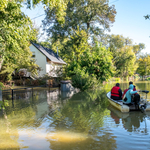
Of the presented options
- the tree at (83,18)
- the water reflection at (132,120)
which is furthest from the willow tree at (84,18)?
the water reflection at (132,120)

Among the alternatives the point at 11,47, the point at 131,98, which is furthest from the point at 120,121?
the point at 11,47

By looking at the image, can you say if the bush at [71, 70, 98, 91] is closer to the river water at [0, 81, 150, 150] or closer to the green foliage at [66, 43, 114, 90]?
the green foliage at [66, 43, 114, 90]

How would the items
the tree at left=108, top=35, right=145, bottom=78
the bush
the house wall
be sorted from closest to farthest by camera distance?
the bush → the house wall → the tree at left=108, top=35, right=145, bottom=78

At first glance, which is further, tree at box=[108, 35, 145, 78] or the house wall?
tree at box=[108, 35, 145, 78]

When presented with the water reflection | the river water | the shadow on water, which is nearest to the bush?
the water reflection

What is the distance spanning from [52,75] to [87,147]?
87.1 ft

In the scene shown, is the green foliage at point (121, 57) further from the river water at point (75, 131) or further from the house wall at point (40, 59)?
the river water at point (75, 131)

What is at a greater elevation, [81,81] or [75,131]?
[81,81]

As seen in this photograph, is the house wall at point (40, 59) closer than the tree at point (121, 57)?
Yes

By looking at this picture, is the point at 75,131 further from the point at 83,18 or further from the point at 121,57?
the point at 121,57

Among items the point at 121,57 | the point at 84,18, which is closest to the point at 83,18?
the point at 84,18

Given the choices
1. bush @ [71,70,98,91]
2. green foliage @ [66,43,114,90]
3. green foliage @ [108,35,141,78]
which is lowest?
bush @ [71,70,98,91]

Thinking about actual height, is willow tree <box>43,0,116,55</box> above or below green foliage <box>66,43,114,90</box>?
above

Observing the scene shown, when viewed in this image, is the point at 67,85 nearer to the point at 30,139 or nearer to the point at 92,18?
the point at 30,139
